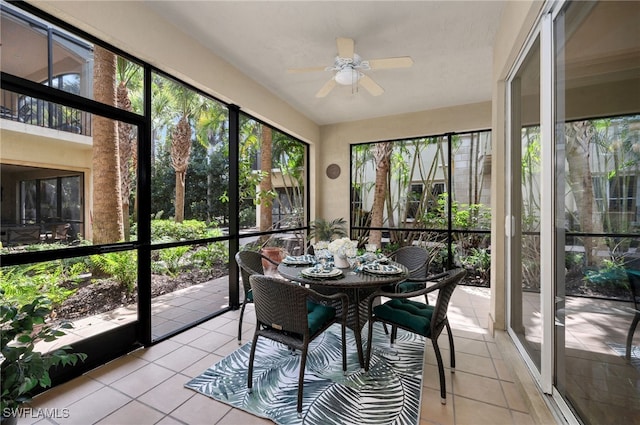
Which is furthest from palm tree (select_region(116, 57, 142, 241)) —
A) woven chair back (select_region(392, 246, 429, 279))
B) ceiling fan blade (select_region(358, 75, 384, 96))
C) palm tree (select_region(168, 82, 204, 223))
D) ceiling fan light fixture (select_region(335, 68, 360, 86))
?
woven chair back (select_region(392, 246, 429, 279))

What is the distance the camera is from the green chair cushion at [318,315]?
6.41 feet

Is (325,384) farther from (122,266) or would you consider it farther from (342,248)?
(122,266)

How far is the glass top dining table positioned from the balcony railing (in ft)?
6.56

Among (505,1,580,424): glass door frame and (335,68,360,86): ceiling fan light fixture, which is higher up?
(335,68,360,86): ceiling fan light fixture

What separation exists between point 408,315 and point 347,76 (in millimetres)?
Result: 2292

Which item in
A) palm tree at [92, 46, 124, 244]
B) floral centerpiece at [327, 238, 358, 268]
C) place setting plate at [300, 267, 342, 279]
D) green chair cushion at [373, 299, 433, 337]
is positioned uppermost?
palm tree at [92, 46, 124, 244]

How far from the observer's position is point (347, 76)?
276cm

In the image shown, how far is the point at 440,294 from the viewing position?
76.5 inches

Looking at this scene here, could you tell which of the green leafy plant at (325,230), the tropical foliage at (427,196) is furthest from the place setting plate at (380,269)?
the tropical foliage at (427,196)

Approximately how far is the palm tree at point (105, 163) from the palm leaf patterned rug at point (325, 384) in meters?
1.42

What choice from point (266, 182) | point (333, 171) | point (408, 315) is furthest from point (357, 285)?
point (333, 171)

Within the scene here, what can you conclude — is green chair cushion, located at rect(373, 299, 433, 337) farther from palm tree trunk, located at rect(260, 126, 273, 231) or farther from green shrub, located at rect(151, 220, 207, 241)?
palm tree trunk, located at rect(260, 126, 273, 231)

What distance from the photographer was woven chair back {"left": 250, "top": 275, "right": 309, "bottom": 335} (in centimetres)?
176

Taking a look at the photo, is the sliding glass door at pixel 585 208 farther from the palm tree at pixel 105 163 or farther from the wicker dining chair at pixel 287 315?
the palm tree at pixel 105 163
